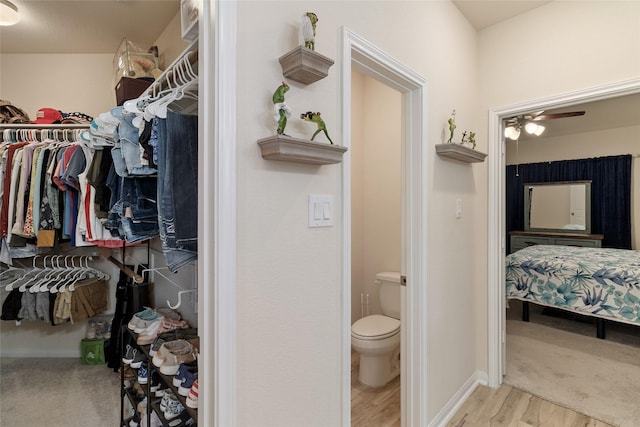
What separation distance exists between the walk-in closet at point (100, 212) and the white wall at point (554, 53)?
2.09 m

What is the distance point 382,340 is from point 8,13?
3327mm

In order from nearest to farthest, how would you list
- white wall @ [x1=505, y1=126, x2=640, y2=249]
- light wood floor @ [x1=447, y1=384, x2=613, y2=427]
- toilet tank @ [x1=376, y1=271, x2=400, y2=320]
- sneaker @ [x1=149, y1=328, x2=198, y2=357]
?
sneaker @ [x1=149, y1=328, x2=198, y2=357]
light wood floor @ [x1=447, y1=384, x2=613, y2=427]
toilet tank @ [x1=376, y1=271, x2=400, y2=320]
white wall @ [x1=505, y1=126, x2=640, y2=249]

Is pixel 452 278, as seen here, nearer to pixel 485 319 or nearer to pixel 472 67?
pixel 485 319

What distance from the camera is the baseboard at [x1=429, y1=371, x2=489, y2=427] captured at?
194cm

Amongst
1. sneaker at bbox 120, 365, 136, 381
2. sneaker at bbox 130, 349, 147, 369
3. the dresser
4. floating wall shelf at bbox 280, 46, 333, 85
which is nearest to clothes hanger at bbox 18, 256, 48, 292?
sneaker at bbox 120, 365, 136, 381

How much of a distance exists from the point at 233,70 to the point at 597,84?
2219 millimetres

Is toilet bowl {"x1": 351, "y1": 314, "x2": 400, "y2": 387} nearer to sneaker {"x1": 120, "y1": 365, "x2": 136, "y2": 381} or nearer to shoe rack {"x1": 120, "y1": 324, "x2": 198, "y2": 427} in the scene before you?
shoe rack {"x1": 120, "y1": 324, "x2": 198, "y2": 427}

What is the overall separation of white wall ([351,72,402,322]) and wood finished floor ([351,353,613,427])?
0.81 metres

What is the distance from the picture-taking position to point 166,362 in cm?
146

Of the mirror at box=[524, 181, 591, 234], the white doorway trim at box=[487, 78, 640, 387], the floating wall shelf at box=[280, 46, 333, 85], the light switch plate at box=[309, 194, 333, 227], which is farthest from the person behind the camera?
the mirror at box=[524, 181, 591, 234]

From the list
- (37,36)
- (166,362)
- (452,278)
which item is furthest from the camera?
(37,36)

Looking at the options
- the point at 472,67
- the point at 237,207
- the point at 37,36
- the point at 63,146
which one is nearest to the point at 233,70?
the point at 237,207

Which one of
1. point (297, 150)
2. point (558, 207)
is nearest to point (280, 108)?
point (297, 150)

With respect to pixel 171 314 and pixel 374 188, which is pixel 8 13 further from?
pixel 374 188
